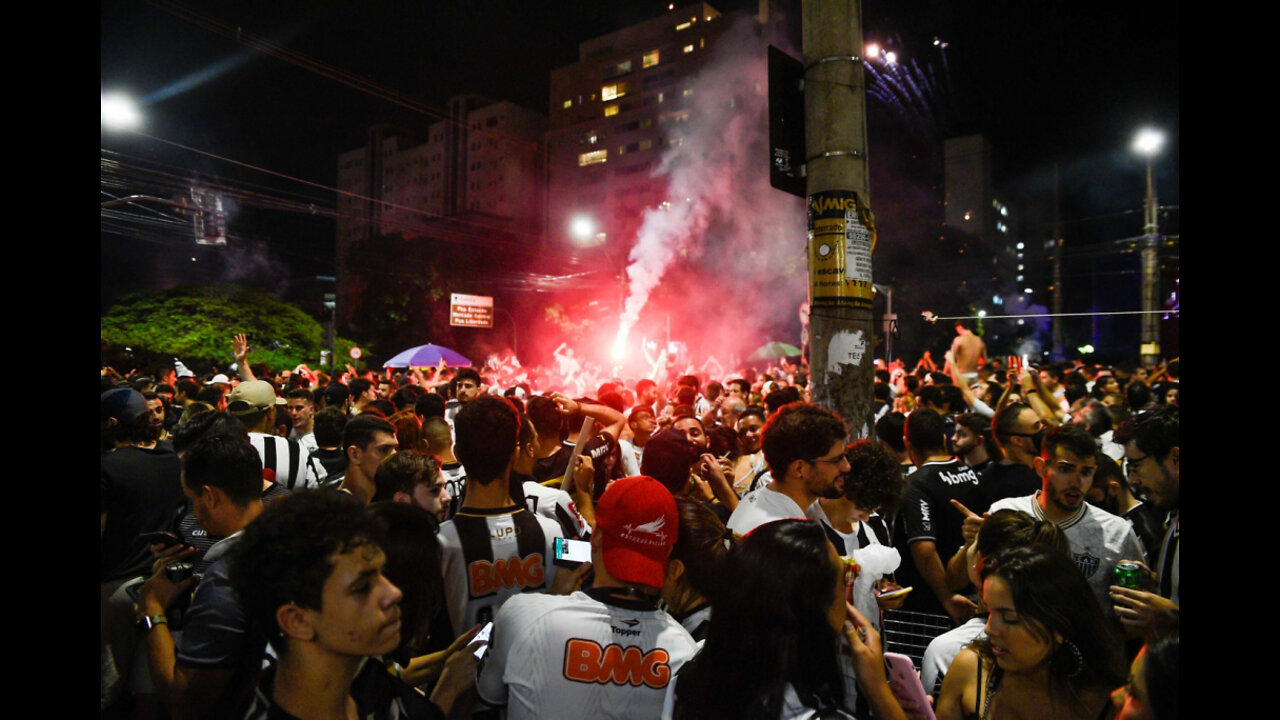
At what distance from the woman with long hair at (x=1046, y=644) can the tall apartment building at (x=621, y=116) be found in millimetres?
76282

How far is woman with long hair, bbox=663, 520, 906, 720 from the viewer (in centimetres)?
200

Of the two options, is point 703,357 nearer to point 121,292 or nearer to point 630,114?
point 121,292

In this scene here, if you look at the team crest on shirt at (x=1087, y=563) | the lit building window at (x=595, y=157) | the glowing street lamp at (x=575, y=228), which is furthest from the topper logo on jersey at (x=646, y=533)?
the lit building window at (x=595, y=157)

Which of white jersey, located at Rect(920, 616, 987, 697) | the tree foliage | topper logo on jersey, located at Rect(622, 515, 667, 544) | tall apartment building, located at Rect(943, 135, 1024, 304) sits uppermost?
tall apartment building, located at Rect(943, 135, 1024, 304)

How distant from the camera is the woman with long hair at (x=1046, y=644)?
2.36 m

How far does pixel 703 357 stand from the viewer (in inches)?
1673

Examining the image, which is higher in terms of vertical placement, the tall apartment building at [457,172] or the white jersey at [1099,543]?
the tall apartment building at [457,172]

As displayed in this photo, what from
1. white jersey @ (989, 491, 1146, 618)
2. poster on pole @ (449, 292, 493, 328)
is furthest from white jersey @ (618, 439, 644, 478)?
poster on pole @ (449, 292, 493, 328)

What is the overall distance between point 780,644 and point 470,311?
126 feet

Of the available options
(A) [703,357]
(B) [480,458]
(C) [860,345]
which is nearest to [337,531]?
(B) [480,458]

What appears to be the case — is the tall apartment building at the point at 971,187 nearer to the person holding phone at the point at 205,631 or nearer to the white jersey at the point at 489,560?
the white jersey at the point at 489,560

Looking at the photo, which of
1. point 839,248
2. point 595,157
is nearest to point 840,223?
point 839,248

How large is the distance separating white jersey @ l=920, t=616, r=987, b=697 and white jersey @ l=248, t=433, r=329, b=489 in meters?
4.44

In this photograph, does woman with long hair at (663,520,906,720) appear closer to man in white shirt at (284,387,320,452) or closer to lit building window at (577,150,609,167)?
man in white shirt at (284,387,320,452)
